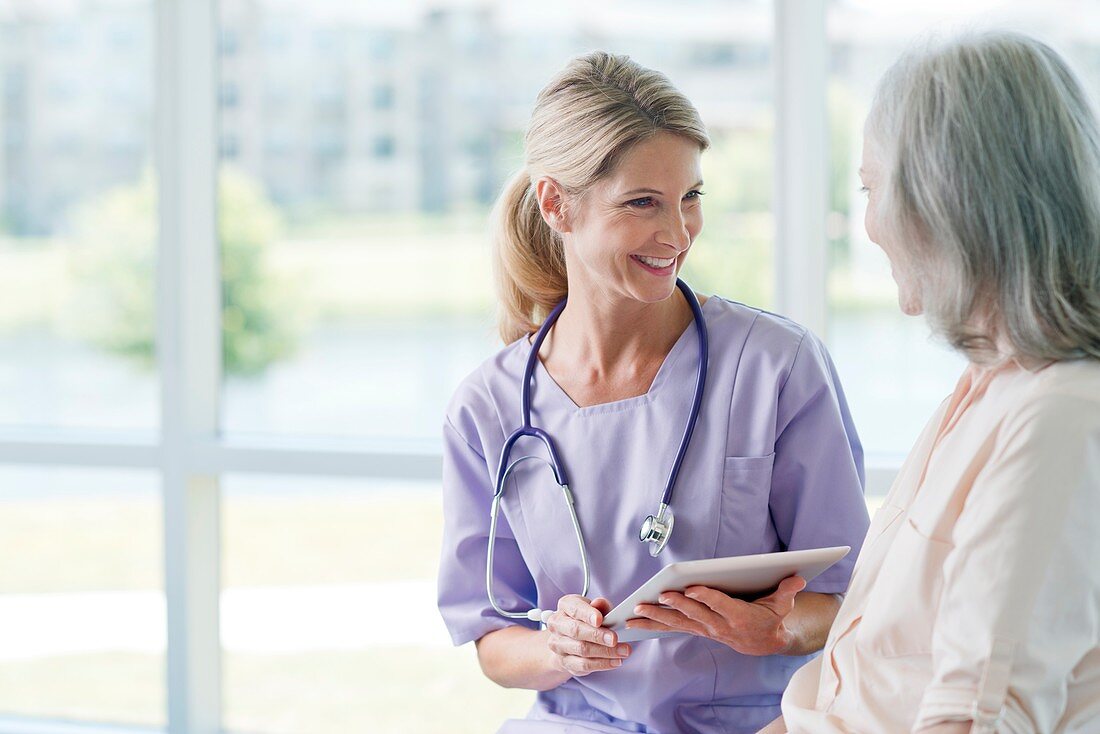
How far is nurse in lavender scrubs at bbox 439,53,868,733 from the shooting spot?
149 cm

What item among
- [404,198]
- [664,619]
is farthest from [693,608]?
[404,198]

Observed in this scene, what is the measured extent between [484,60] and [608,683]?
4.50ft

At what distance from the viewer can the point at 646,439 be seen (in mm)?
1529

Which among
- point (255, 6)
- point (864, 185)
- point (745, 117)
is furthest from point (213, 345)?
point (864, 185)

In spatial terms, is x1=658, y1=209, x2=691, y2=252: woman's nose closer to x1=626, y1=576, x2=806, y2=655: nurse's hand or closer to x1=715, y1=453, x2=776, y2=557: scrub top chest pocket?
x1=715, y1=453, x2=776, y2=557: scrub top chest pocket

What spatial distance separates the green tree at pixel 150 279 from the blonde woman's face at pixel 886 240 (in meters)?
1.74

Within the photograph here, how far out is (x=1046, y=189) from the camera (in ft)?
3.21

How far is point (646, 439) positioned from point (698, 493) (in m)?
0.10

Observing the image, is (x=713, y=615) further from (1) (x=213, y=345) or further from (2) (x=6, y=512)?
(2) (x=6, y=512)

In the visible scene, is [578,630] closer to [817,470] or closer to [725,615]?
[725,615]

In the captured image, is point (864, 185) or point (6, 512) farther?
point (6, 512)

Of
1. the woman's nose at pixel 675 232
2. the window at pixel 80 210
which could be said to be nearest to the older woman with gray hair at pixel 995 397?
the woman's nose at pixel 675 232

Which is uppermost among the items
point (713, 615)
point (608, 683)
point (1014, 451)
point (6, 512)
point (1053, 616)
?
point (1014, 451)

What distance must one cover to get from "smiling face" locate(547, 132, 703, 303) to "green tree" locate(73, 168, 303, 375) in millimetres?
1285
